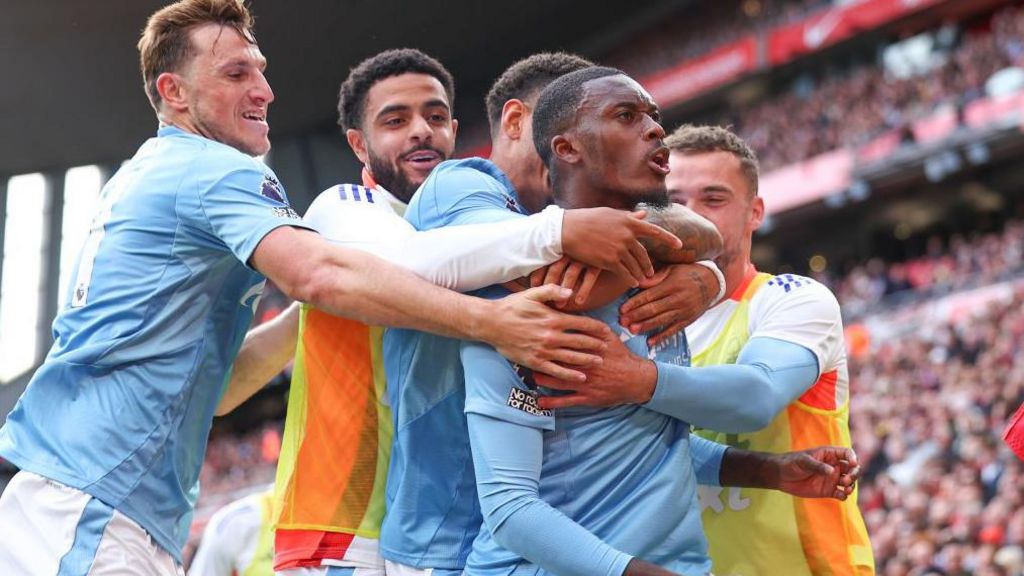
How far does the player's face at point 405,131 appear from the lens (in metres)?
3.91

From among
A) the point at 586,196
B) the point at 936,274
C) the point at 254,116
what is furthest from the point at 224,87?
the point at 936,274

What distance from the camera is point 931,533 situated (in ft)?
41.4

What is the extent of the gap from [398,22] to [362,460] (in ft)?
16.7

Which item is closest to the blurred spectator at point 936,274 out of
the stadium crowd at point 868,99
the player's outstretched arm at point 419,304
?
the stadium crowd at point 868,99

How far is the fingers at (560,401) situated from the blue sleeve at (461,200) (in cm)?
44

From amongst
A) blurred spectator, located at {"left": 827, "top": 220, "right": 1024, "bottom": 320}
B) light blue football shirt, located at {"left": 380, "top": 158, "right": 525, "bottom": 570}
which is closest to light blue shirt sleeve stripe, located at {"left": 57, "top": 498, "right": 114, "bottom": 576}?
light blue football shirt, located at {"left": 380, "top": 158, "right": 525, "bottom": 570}

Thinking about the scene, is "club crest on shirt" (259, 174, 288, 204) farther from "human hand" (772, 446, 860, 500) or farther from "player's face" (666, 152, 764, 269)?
"human hand" (772, 446, 860, 500)

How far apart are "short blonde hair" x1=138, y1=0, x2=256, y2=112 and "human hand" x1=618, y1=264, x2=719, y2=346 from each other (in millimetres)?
1518

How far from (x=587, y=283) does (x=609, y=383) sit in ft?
0.75

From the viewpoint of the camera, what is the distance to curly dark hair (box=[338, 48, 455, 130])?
4.05m

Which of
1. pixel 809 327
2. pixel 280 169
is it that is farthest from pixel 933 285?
pixel 809 327

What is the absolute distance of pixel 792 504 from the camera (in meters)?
3.72

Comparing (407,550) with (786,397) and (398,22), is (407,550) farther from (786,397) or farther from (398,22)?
(398,22)

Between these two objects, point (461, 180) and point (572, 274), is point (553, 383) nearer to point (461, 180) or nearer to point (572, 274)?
point (572, 274)
